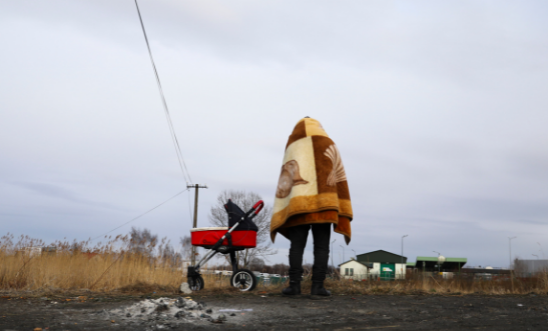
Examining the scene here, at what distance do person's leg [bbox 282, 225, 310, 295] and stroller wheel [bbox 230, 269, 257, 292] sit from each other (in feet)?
3.48

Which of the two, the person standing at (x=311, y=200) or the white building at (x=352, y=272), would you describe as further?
the white building at (x=352, y=272)

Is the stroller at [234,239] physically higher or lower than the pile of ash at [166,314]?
higher

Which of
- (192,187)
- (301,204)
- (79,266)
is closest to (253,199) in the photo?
(192,187)

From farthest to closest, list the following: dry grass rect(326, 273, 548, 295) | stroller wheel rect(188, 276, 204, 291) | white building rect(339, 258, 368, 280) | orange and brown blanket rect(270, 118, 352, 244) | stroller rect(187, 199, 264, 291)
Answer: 1. white building rect(339, 258, 368, 280)
2. stroller wheel rect(188, 276, 204, 291)
3. dry grass rect(326, 273, 548, 295)
4. stroller rect(187, 199, 264, 291)
5. orange and brown blanket rect(270, 118, 352, 244)

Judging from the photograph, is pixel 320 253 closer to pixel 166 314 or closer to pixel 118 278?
pixel 166 314

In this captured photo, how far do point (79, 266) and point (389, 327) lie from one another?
220 inches

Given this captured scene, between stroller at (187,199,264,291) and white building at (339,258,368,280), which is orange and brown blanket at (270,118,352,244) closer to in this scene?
stroller at (187,199,264,291)

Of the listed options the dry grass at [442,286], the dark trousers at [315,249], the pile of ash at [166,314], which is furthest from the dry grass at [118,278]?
the pile of ash at [166,314]

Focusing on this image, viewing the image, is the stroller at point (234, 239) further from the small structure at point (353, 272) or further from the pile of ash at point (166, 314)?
the pile of ash at point (166, 314)

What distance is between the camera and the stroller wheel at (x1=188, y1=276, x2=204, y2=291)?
627cm

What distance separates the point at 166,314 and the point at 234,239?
2.91 metres

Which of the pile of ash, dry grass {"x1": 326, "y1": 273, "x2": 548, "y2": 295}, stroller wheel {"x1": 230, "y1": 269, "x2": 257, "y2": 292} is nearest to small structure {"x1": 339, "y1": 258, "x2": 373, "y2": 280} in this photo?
dry grass {"x1": 326, "y1": 273, "x2": 548, "y2": 295}

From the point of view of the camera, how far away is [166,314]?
300cm

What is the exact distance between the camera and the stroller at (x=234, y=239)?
231 inches
